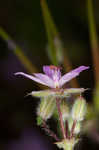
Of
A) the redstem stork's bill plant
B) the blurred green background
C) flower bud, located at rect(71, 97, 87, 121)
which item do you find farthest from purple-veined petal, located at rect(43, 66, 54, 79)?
the blurred green background

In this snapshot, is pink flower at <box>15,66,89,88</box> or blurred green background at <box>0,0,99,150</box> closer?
pink flower at <box>15,66,89,88</box>

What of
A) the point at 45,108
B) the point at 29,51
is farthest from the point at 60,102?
the point at 29,51

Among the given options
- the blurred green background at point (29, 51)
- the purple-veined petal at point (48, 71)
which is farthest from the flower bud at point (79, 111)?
the blurred green background at point (29, 51)

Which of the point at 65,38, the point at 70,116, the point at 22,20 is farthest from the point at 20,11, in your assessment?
the point at 70,116

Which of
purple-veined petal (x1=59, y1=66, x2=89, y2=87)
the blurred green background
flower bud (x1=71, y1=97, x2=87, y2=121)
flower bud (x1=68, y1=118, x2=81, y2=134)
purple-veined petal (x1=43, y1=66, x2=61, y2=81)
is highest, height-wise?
the blurred green background

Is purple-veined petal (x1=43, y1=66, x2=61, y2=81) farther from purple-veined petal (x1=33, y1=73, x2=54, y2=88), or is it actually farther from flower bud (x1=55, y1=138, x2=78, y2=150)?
flower bud (x1=55, y1=138, x2=78, y2=150)

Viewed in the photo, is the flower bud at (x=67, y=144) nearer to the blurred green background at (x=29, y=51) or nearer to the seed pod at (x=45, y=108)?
the seed pod at (x=45, y=108)

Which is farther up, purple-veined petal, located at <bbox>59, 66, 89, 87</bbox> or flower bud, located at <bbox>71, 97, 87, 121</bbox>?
purple-veined petal, located at <bbox>59, 66, 89, 87</bbox>
